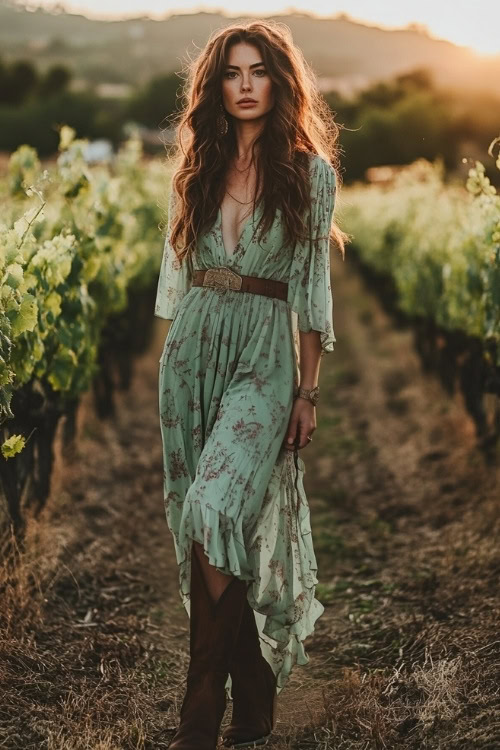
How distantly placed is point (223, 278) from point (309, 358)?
1.23 ft

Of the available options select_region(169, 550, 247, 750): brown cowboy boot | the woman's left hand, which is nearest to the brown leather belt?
the woman's left hand

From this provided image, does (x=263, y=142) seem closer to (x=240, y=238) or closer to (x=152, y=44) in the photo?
(x=240, y=238)

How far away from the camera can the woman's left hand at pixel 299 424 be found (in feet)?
10.3

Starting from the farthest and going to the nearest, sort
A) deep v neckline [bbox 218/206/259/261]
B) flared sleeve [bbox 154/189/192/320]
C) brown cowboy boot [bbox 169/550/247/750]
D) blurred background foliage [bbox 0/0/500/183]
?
blurred background foliage [bbox 0/0/500/183] → flared sleeve [bbox 154/189/192/320] → deep v neckline [bbox 218/206/259/261] → brown cowboy boot [bbox 169/550/247/750]

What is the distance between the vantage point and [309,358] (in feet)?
10.4

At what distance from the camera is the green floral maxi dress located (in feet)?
9.95

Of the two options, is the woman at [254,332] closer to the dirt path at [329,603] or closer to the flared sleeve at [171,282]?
the flared sleeve at [171,282]

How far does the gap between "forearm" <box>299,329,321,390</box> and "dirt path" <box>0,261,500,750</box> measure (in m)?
1.09

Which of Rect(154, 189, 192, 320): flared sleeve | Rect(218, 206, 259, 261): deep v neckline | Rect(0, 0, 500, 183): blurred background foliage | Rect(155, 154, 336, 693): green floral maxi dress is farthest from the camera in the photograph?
Rect(0, 0, 500, 183): blurred background foliage

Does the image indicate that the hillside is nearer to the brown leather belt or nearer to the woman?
the woman

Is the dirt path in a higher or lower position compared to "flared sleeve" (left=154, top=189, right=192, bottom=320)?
lower

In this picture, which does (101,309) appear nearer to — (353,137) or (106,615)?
(106,615)

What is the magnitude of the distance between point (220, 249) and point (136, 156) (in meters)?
8.53

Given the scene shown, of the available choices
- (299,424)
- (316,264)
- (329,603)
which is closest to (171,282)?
(316,264)
